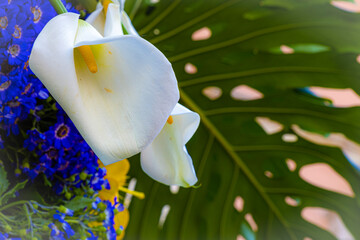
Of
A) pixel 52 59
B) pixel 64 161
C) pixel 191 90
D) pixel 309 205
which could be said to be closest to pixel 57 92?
pixel 52 59

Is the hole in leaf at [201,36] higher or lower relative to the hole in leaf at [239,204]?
higher

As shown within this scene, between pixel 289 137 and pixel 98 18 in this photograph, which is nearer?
pixel 98 18

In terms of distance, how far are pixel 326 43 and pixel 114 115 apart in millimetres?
503

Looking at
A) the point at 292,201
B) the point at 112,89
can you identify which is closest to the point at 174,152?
the point at 112,89

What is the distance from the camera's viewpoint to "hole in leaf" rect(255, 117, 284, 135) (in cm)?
70

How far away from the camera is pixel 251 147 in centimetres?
71

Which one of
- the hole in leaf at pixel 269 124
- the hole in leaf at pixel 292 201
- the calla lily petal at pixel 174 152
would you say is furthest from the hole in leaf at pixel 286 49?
the calla lily petal at pixel 174 152

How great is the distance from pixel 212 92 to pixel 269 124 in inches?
4.8

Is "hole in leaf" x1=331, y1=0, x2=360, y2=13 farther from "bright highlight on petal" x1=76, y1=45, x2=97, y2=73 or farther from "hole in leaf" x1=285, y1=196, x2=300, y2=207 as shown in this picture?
"bright highlight on petal" x1=76, y1=45, x2=97, y2=73

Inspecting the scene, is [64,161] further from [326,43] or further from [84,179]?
[326,43]

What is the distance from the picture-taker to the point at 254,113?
70 centimetres

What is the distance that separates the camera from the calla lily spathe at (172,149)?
0.33m

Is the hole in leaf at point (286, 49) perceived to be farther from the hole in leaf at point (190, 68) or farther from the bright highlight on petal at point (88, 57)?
the bright highlight on petal at point (88, 57)

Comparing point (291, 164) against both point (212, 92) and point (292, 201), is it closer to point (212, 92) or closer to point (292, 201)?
point (292, 201)
